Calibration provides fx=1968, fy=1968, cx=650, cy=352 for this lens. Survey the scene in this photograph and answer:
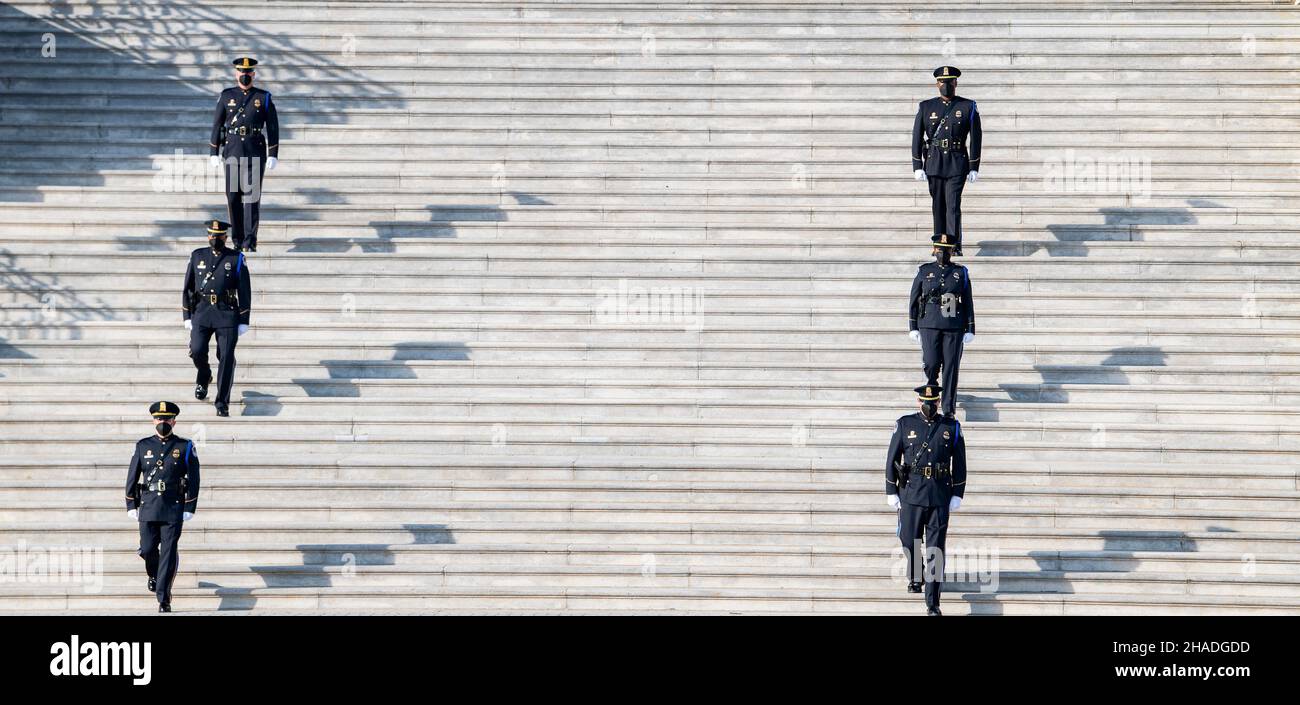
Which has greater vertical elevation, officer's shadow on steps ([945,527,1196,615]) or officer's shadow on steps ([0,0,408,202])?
officer's shadow on steps ([0,0,408,202])

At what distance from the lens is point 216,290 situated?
Result: 1858cm

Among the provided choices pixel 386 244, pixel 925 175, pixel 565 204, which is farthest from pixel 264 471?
pixel 925 175

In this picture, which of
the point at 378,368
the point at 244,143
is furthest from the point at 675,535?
the point at 244,143

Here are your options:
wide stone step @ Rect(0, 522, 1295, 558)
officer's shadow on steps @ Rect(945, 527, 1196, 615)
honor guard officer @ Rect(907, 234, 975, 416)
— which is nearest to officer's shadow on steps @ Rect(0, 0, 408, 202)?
wide stone step @ Rect(0, 522, 1295, 558)

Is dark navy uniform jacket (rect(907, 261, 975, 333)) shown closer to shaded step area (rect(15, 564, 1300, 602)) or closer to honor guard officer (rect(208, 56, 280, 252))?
shaded step area (rect(15, 564, 1300, 602))

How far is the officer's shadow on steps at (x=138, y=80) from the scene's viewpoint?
74.9 feet

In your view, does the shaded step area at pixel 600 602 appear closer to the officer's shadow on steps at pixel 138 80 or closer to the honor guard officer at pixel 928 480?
the honor guard officer at pixel 928 480

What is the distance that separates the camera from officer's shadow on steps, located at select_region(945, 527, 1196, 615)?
17047 mm

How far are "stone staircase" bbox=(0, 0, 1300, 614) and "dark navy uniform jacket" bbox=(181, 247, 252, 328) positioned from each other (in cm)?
103

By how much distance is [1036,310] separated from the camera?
803 inches

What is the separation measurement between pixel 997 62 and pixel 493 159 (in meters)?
6.24

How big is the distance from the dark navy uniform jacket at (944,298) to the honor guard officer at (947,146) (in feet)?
6.70

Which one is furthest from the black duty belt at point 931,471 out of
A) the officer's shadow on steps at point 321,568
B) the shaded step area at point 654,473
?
the officer's shadow on steps at point 321,568

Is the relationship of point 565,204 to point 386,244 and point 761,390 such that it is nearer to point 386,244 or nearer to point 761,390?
point 386,244
